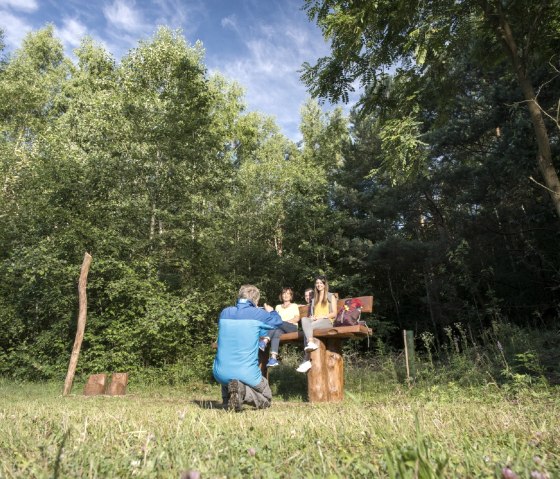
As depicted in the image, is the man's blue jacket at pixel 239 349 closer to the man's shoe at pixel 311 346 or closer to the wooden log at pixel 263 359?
the man's shoe at pixel 311 346

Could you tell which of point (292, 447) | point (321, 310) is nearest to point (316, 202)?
point (321, 310)

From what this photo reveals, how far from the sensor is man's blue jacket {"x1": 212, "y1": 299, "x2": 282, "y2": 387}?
4898 millimetres

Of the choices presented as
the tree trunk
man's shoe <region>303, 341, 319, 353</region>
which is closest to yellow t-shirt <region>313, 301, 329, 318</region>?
man's shoe <region>303, 341, 319, 353</region>

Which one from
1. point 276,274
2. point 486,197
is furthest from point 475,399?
point 276,274

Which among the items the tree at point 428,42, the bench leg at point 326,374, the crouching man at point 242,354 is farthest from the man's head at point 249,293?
the tree at point 428,42

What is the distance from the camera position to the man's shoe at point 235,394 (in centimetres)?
463

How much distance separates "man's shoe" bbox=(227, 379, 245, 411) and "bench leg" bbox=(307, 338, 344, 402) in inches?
57.9

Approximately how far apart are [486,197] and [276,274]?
30.0 feet

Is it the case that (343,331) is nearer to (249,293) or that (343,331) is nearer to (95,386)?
(249,293)

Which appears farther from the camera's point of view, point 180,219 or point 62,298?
point 180,219

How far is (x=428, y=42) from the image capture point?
721 centimetres

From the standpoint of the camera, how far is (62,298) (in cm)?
1230

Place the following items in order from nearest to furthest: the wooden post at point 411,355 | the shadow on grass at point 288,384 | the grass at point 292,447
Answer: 1. the grass at point 292,447
2. the wooden post at point 411,355
3. the shadow on grass at point 288,384

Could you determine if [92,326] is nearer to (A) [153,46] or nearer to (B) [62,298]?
(B) [62,298]
